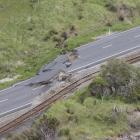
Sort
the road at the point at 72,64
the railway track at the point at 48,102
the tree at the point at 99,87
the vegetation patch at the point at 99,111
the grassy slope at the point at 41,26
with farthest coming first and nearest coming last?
the grassy slope at the point at 41,26 → the road at the point at 72,64 → the tree at the point at 99,87 → the railway track at the point at 48,102 → the vegetation patch at the point at 99,111

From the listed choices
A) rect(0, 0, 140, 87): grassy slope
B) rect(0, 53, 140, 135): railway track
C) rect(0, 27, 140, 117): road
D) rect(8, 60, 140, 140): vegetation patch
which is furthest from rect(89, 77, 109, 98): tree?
rect(0, 0, 140, 87): grassy slope

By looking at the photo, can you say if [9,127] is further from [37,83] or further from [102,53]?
[102,53]

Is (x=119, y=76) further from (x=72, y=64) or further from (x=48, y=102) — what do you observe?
(x=72, y=64)

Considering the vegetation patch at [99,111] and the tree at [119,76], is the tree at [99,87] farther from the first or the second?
the tree at [119,76]

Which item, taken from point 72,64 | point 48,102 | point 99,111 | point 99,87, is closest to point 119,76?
point 99,87

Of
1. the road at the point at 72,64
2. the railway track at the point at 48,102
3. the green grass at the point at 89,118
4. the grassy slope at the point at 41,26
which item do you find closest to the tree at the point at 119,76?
the green grass at the point at 89,118

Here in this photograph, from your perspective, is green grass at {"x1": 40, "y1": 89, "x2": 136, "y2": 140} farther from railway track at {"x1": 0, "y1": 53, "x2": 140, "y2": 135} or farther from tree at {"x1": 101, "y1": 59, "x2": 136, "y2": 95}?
railway track at {"x1": 0, "y1": 53, "x2": 140, "y2": 135}

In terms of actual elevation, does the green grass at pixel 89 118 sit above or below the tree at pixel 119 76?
below
